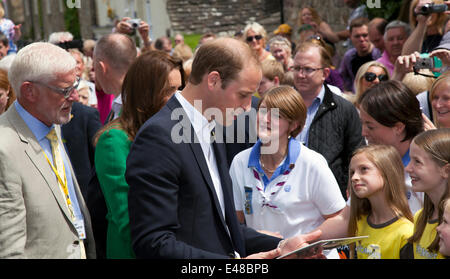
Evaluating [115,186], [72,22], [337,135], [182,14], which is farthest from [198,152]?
[72,22]

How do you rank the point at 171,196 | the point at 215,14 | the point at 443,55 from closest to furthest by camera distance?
the point at 171,196 → the point at 443,55 → the point at 215,14

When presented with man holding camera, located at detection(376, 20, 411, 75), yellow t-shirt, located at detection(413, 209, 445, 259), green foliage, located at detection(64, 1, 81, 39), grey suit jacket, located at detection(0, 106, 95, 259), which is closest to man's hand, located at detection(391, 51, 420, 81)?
man holding camera, located at detection(376, 20, 411, 75)

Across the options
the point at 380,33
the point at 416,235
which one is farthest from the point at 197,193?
the point at 380,33

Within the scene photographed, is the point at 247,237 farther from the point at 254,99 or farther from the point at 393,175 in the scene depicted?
the point at 254,99

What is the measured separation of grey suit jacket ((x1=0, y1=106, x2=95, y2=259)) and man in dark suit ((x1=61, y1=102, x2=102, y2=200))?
1893mm

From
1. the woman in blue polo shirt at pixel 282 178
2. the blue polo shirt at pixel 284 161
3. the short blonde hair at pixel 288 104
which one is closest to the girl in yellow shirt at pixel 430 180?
the woman in blue polo shirt at pixel 282 178

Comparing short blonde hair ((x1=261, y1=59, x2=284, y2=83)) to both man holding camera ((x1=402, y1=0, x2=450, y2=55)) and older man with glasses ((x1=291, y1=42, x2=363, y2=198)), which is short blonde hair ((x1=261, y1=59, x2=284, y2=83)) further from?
man holding camera ((x1=402, y1=0, x2=450, y2=55))

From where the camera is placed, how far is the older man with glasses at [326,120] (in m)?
5.27

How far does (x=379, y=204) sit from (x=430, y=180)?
438 mm

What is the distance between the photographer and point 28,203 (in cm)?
302

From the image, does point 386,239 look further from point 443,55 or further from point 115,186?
point 443,55

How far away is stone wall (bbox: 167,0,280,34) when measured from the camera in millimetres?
21203
